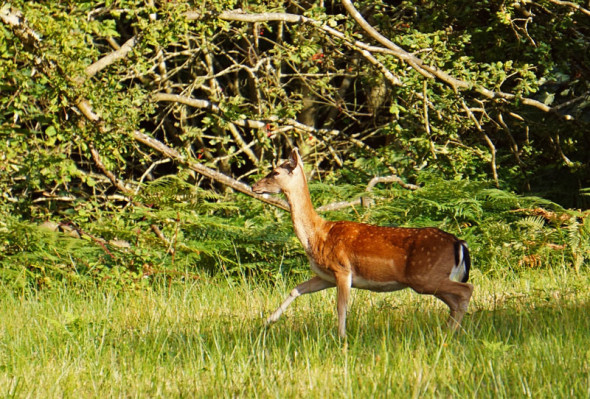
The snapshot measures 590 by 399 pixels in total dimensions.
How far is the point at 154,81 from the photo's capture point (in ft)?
37.2

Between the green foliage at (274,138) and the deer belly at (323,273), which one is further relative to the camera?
the green foliage at (274,138)

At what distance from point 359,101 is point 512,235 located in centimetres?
526

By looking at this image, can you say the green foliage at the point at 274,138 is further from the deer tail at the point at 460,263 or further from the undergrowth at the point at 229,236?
the deer tail at the point at 460,263

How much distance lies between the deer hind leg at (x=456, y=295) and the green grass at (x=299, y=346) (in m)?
0.14

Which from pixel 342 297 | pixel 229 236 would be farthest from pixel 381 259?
pixel 229 236

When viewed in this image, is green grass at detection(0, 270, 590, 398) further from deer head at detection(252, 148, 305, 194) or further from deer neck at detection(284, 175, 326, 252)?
deer head at detection(252, 148, 305, 194)

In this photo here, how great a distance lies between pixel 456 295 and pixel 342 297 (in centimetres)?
74

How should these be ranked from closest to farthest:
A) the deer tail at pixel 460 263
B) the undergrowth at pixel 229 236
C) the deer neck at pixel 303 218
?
the deer tail at pixel 460 263
the deer neck at pixel 303 218
the undergrowth at pixel 229 236

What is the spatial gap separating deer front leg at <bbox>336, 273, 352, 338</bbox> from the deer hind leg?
576mm

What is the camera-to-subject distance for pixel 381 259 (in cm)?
611

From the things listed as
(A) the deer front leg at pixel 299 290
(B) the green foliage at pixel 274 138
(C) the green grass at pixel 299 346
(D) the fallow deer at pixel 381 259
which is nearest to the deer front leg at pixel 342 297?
(D) the fallow deer at pixel 381 259

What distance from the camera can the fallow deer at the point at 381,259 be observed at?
6039mm

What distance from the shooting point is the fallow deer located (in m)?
6.04

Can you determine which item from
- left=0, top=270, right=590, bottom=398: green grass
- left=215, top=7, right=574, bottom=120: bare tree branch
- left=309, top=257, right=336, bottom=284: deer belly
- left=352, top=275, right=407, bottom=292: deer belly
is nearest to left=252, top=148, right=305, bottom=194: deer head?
left=309, top=257, right=336, bottom=284: deer belly
